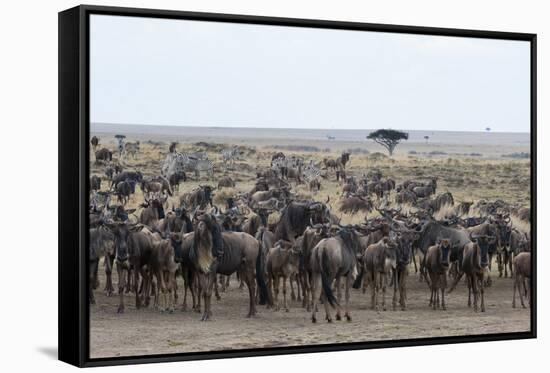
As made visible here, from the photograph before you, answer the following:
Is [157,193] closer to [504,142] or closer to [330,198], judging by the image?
[330,198]

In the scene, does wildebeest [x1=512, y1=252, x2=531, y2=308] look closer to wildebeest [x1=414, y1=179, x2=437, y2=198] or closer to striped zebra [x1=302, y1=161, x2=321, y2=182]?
wildebeest [x1=414, y1=179, x2=437, y2=198]

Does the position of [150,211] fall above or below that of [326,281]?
above

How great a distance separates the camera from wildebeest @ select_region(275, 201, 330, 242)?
12.7 meters

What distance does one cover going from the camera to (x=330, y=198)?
1283cm

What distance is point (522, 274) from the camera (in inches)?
539

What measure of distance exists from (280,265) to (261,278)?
188 millimetres

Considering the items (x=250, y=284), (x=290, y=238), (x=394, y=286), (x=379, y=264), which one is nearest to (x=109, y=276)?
(x=250, y=284)

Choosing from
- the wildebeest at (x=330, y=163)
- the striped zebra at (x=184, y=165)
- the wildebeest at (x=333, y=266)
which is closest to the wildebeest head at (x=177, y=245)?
the striped zebra at (x=184, y=165)

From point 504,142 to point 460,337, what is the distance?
1.69m

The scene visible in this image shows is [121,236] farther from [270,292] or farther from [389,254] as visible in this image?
[389,254]

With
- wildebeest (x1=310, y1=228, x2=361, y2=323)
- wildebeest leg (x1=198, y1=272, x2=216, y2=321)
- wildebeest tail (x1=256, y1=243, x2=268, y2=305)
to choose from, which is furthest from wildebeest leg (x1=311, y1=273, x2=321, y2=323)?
wildebeest leg (x1=198, y1=272, x2=216, y2=321)

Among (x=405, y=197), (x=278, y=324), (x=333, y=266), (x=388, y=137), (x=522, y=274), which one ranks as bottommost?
(x=278, y=324)

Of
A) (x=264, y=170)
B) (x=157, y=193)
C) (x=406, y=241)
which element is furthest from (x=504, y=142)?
(x=157, y=193)

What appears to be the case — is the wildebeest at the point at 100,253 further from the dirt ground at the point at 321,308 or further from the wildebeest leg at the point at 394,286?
the wildebeest leg at the point at 394,286
